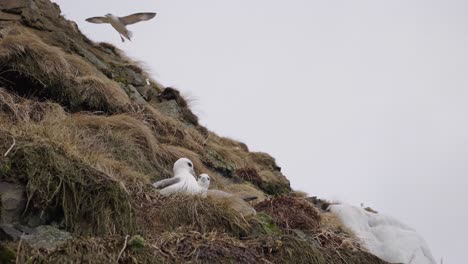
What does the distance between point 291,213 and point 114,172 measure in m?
2.27

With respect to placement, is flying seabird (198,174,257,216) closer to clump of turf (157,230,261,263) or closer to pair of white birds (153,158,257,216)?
pair of white birds (153,158,257,216)

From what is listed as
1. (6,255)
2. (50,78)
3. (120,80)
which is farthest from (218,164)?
(6,255)

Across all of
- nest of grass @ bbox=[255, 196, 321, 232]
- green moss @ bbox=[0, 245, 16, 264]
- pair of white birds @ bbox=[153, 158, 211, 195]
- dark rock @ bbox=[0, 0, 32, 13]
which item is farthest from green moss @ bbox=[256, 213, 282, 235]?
dark rock @ bbox=[0, 0, 32, 13]

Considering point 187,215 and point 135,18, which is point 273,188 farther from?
point 187,215

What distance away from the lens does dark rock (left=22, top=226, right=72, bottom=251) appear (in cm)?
542

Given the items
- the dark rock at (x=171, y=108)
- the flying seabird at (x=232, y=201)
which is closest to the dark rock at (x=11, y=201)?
the flying seabird at (x=232, y=201)

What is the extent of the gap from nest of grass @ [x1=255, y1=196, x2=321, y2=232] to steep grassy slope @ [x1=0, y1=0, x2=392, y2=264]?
0.07 ft

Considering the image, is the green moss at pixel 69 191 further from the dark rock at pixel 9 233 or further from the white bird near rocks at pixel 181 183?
the white bird near rocks at pixel 181 183

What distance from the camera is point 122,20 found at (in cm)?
1297

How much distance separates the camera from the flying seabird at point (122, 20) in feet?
A: 41.9

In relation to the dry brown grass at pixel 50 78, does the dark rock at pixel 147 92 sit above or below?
above

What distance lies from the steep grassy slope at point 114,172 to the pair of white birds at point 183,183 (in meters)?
0.22

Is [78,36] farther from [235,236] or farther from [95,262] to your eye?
[95,262]

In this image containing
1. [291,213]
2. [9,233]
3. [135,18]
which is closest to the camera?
[9,233]
